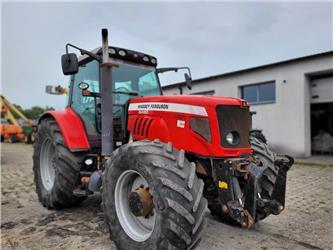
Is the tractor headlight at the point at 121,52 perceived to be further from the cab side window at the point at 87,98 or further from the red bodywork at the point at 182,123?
the red bodywork at the point at 182,123

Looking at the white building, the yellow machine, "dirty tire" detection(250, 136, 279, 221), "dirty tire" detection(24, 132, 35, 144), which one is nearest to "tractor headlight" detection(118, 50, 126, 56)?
"dirty tire" detection(250, 136, 279, 221)

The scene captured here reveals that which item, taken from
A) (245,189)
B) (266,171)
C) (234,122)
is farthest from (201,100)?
(266,171)

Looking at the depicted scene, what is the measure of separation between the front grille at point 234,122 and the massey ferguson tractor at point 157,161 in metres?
0.01

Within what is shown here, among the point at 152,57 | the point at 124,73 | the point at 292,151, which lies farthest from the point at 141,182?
the point at 292,151

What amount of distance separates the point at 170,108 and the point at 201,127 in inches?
16.9

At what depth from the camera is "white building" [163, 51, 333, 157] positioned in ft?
37.5

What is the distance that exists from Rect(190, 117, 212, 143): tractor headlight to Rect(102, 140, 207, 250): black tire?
1.18ft

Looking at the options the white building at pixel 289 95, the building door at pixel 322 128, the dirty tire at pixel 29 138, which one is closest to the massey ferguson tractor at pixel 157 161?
the white building at pixel 289 95

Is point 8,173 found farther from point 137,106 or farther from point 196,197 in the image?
point 196,197

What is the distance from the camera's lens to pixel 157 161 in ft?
8.76

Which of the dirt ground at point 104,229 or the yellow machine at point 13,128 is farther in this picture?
the yellow machine at point 13,128

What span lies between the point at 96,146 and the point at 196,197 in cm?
230

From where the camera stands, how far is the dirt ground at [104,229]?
10.9 feet

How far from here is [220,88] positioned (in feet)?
47.6
